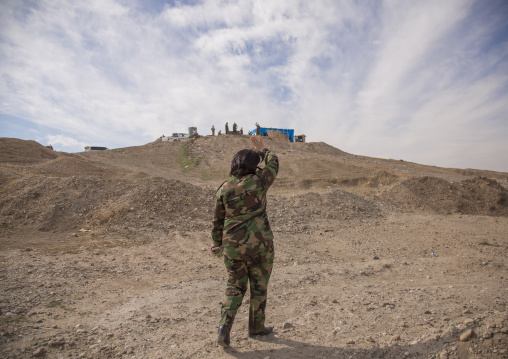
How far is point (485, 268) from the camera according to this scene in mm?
5828

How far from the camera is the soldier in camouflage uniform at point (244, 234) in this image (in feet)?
9.56

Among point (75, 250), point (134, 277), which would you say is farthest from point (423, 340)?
point (75, 250)

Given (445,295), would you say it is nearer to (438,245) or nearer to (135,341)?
(135,341)

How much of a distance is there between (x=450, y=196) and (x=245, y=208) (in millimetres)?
13466

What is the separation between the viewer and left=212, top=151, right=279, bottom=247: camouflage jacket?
2.92 meters

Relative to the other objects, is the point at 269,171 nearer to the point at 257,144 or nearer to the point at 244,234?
the point at 257,144

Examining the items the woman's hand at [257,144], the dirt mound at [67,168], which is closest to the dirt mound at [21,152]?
the dirt mound at [67,168]

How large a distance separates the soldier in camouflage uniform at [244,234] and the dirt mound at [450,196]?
37.8ft

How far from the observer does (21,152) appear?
20.5 m

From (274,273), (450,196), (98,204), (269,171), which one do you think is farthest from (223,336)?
(450,196)

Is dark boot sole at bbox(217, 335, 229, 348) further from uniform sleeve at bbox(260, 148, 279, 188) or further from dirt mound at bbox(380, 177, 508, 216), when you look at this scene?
dirt mound at bbox(380, 177, 508, 216)

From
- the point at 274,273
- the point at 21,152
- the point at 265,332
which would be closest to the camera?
the point at 265,332

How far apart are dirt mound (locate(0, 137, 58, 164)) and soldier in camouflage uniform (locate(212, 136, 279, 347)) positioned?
20.6m

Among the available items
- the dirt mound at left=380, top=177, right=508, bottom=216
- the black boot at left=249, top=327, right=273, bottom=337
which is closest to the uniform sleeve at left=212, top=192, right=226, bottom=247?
the black boot at left=249, top=327, right=273, bottom=337
